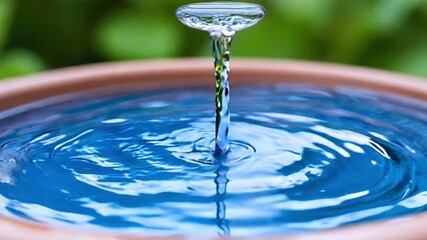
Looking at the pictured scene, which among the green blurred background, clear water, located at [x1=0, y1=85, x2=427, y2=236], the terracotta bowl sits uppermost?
the green blurred background

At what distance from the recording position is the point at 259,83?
0.97 m

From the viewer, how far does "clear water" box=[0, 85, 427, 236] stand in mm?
559

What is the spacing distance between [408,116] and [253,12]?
218mm

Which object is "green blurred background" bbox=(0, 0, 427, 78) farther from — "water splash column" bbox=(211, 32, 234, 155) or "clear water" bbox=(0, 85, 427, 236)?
"water splash column" bbox=(211, 32, 234, 155)

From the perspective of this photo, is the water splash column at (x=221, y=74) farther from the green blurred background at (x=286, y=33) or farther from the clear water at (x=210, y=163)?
the green blurred background at (x=286, y=33)

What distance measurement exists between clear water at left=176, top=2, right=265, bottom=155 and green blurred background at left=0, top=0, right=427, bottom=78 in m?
0.71

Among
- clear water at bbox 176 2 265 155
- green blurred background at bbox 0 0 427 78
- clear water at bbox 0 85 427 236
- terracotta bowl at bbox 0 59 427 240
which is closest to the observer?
clear water at bbox 0 85 427 236

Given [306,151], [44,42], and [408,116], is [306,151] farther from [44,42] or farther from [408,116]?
[44,42]

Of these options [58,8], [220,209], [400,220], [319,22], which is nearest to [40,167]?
[220,209]

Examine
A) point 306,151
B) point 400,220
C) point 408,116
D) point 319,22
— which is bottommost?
point 400,220

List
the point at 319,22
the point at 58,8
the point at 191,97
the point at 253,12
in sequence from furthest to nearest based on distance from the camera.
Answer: the point at 58,8 → the point at 319,22 → the point at 191,97 → the point at 253,12

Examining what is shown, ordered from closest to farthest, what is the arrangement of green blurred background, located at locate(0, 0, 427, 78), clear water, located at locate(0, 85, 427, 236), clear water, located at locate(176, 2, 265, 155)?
clear water, located at locate(0, 85, 427, 236)
clear water, located at locate(176, 2, 265, 155)
green blurred background, located at locate(0, 0, 427, 78)

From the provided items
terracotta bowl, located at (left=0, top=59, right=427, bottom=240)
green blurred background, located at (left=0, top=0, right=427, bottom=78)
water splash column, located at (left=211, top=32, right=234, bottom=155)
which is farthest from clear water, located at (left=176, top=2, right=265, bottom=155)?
green blurred background, located at (left=0, top=0, right=427, bottom=78)

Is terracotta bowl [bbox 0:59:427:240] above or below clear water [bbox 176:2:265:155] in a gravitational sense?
above
